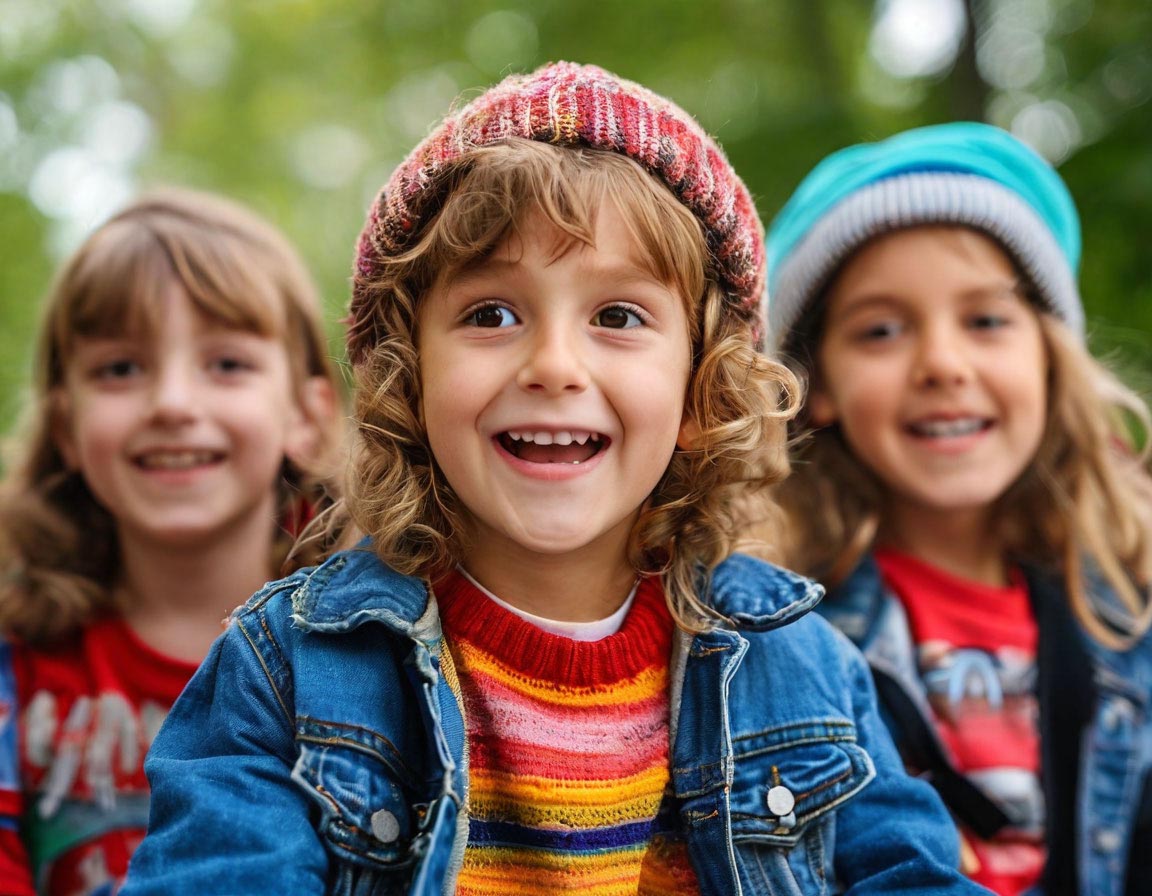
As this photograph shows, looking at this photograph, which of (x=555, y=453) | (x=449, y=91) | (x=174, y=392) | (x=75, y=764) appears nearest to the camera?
(x=555, y=453)

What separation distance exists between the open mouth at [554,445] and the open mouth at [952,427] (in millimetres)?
1110

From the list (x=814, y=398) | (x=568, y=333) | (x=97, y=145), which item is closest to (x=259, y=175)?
(x=97, y=145)

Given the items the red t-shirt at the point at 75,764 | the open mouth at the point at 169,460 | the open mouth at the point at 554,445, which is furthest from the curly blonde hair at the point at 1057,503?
the red t-shirt at the point at 75,764

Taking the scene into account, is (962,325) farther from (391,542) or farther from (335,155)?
(335,155)

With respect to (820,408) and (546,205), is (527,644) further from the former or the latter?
(820,408)

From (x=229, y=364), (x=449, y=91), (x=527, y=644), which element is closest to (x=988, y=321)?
(x=527, y=644)

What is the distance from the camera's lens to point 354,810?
162cm

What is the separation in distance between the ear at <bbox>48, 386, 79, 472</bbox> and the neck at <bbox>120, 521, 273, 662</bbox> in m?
0.26

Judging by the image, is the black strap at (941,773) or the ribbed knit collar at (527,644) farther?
the black strap at (941,773)

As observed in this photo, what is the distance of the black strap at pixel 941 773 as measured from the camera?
2.41m

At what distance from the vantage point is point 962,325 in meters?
2.64

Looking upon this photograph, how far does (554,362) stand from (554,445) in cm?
20

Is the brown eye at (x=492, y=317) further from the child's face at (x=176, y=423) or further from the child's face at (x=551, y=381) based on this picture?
the child's face at (x=176, y=423)

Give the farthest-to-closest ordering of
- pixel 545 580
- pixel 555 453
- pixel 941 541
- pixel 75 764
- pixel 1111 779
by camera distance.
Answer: pixel 941 541, pixel 1111 779, pixel 75 764, pixel 545 580, pixel 555 453
